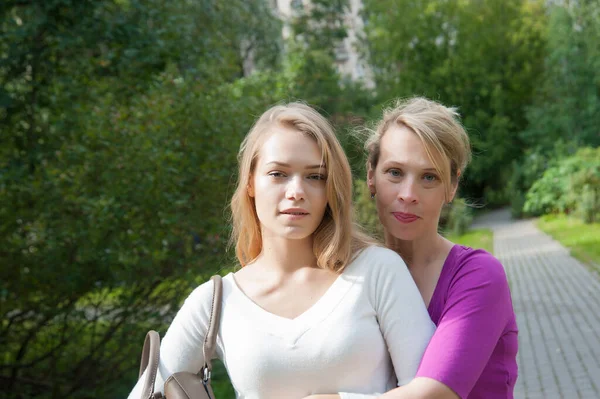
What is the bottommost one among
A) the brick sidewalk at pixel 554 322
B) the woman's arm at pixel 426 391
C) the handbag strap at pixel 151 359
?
the brick sidewalk at pixel 554 322

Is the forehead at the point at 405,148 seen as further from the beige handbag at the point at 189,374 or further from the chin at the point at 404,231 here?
the beige handbag at the point at 189,374

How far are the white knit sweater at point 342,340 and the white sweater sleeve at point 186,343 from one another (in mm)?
94

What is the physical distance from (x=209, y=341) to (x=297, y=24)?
34134 mm

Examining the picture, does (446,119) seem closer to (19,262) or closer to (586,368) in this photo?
(19,262)

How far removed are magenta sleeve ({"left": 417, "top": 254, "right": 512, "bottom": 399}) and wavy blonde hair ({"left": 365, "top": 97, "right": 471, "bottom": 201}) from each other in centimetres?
27

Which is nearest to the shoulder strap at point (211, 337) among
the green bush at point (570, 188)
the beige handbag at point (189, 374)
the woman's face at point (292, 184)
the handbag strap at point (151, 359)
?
the beige handbag at point (189, 374)

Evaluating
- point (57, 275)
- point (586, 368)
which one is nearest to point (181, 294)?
point (57, 275)

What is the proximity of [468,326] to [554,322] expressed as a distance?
8.77 meters

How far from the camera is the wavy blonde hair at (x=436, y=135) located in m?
2.11

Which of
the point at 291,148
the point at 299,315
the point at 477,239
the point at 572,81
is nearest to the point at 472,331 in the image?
the point at 299,315

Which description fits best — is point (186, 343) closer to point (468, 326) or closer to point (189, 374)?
point (189, 374)

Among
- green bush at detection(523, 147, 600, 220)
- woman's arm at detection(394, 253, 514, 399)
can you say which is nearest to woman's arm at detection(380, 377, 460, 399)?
woman's arm at detection(394, 253, 514, 399)

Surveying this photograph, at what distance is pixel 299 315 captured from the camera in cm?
195

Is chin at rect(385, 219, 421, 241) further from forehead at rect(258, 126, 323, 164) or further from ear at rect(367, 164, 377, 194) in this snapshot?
forehead at rect(258, 126, 323, 164)
